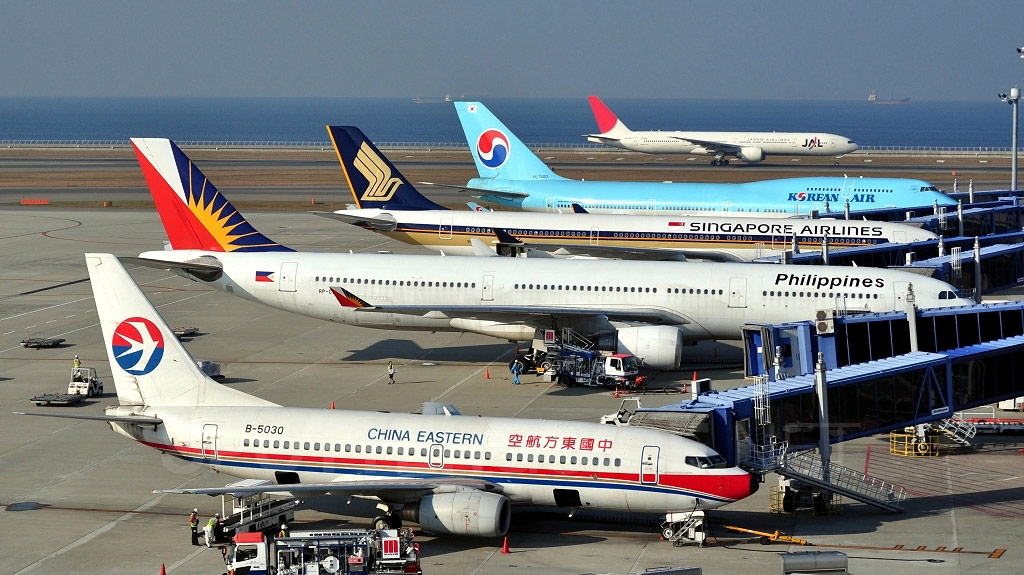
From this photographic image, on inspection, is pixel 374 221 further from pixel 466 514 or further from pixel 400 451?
pixel 466 514

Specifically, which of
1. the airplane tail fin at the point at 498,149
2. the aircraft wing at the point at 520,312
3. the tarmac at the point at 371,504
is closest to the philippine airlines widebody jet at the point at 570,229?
the tarmac at the point at 371,504

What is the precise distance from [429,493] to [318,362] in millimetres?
23612

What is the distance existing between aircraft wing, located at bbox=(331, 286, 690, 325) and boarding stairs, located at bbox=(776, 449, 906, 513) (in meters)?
15.3

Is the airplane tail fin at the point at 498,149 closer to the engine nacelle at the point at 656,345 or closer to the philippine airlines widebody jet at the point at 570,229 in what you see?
the philippine airlines widebody jet at the point at 570,229

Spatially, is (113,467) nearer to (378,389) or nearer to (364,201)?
(378,389)

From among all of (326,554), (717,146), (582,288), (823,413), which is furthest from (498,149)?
(717,146)

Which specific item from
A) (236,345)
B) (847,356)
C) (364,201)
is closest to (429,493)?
(847,356)

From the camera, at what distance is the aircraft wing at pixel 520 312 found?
49.9 m

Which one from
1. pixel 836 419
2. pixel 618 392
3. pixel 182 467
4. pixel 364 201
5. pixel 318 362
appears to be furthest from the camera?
pixel 364 201

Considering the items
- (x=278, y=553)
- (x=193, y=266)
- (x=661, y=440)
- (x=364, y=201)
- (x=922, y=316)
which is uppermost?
(x=364, y=201)

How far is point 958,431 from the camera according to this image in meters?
40.5

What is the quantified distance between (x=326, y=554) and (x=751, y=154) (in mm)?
147408

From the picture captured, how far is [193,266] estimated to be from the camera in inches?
2111

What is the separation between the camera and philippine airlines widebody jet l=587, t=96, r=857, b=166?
168 meters
